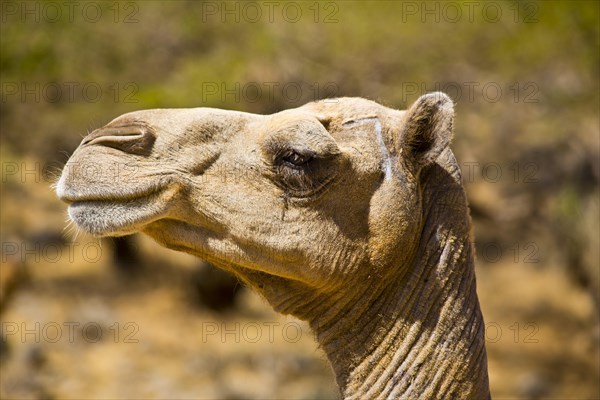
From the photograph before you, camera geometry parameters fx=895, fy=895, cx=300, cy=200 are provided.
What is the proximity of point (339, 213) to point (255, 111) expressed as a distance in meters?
9.87

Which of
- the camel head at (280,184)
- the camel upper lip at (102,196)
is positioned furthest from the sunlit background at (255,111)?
the camel upper lip at (102,196)

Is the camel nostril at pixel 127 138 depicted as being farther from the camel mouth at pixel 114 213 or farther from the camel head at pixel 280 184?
the camel mouth at pixel 114 213

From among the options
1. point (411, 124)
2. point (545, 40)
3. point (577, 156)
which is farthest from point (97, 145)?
point (577, 156)

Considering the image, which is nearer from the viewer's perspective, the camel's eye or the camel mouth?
the camel mouth

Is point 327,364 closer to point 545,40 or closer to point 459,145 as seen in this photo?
point 545,40

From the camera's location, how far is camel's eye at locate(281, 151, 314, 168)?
Result: 13.6 ft

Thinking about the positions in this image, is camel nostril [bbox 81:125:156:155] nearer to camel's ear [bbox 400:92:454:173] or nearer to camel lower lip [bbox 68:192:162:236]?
camel lower lip [bbox 68:192:162:236]

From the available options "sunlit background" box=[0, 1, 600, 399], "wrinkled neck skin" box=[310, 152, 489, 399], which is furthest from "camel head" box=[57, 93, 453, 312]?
"sunlit background" box=[0, 1, 600, 399]

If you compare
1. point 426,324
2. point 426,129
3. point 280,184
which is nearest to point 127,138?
point 280,184

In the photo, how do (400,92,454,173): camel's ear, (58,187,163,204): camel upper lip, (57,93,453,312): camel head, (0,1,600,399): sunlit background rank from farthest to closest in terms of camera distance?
(0,1,600,399): sunlit background
(400,92,454,173): camel's ear
(57,93,453,312): camel head
(58,187,163,204): camel upper lip

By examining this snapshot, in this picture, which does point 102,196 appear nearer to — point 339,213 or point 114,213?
point 114,213

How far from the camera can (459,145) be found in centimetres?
1881

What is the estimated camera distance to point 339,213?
166 inches

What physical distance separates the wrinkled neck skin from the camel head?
0.41 ft
